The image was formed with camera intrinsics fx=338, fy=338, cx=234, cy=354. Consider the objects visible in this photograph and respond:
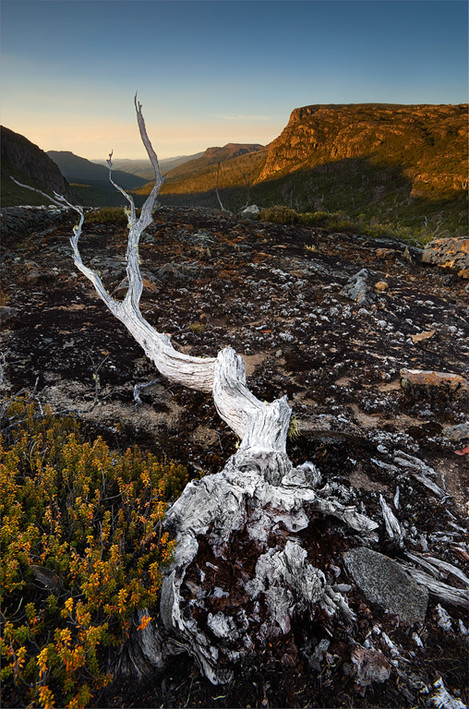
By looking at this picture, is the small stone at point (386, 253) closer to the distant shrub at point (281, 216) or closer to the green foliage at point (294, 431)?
the distant shrub at point (281, 216)

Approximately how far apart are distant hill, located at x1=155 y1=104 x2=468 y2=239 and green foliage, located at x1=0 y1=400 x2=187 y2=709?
170ft

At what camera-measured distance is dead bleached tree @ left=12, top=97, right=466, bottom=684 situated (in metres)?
2.01

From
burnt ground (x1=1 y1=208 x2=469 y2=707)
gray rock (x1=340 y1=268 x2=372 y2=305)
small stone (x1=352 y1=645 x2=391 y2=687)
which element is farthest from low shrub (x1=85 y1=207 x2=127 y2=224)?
small stone (x1=352 y1=645 x2=391 y2=687)

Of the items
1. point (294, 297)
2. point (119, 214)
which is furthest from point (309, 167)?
point (294, 297)

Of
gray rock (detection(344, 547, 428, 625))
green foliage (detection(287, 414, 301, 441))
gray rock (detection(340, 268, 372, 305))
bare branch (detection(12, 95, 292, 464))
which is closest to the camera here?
gray rock (detection(344, 547, 428, 625))

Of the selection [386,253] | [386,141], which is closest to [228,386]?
[386,253]

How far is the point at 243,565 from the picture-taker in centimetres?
235

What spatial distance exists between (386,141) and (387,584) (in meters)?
105

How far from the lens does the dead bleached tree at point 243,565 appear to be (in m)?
2.01

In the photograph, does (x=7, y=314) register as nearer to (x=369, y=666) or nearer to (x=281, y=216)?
(x=369, y=666)

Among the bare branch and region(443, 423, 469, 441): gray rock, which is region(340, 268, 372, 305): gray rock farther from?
the bare branch

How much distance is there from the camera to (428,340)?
7.18 meters

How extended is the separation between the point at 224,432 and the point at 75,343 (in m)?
3.76

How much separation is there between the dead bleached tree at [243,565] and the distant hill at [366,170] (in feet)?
168
